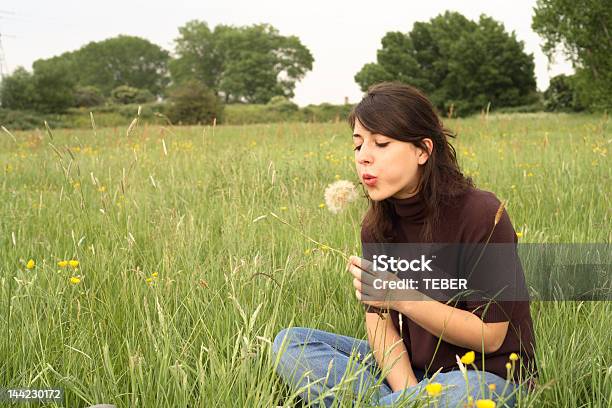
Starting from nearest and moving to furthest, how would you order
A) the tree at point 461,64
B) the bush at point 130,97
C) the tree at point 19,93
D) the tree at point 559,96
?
1. the tree at point 559,96
2. the tree at point 19,93
3. the tree at point 461,64
4. the bush at point 130,97

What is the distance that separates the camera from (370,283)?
4.81 feet

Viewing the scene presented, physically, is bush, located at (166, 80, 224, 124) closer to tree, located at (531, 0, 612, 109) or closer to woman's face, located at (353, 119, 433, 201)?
tree, located at (531, 0, 612, 109)

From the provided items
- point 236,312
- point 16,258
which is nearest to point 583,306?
point 236,312

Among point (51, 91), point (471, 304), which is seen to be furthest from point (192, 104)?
point (471, 304)

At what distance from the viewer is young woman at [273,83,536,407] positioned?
1.55 metres

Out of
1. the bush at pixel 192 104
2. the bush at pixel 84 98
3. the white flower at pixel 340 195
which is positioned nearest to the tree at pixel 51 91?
the bush at pixel 84 98

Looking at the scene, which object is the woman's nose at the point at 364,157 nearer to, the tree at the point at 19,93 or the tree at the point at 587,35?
the tree at the point at 587,35

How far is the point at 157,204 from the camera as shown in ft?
12.3

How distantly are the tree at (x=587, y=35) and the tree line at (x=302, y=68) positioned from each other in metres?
0.03

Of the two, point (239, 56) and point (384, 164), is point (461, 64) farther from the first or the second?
point (384, 164)

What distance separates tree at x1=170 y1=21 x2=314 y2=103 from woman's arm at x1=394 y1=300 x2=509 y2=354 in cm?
5587

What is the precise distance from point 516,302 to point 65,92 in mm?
39995

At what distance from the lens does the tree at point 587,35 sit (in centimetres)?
1619

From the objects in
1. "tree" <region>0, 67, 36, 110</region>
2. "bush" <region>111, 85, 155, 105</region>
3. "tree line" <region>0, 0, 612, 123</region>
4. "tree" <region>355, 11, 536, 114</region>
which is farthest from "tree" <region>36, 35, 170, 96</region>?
"tree" <region>355, 11, 536, 114</region>
